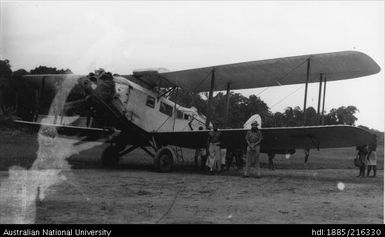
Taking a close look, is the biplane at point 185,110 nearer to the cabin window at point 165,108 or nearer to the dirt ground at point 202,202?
the cabin window at point 165,108

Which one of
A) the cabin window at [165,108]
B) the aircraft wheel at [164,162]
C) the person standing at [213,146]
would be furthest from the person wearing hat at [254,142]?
the cabin window at [165,108]

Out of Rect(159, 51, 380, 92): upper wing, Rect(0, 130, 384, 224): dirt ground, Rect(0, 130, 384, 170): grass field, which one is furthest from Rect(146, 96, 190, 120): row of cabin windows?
Rect(0, 130, 384, 224): dirt ground

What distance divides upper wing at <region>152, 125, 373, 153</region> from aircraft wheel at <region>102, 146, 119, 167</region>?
1751 mm

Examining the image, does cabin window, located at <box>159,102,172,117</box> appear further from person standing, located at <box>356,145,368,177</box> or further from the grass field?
person standing, located at <box>356,145,368,177</box>

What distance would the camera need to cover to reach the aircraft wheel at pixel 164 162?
12.5m

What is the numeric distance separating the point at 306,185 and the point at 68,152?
11506mm

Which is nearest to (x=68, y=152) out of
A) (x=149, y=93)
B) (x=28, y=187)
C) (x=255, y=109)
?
(x=149, y=93)

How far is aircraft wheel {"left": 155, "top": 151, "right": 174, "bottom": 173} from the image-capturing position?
12.5m

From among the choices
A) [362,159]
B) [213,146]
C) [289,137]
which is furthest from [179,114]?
[362,159]

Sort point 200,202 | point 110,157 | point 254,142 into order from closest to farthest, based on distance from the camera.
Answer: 1. point 200,202
2. point 254,142
3. point 110,157

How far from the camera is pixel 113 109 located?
11961 millimetres

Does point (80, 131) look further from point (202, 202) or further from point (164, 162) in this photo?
point (202, 202)

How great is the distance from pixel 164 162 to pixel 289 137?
3.76m

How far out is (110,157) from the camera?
1403 centimetres
